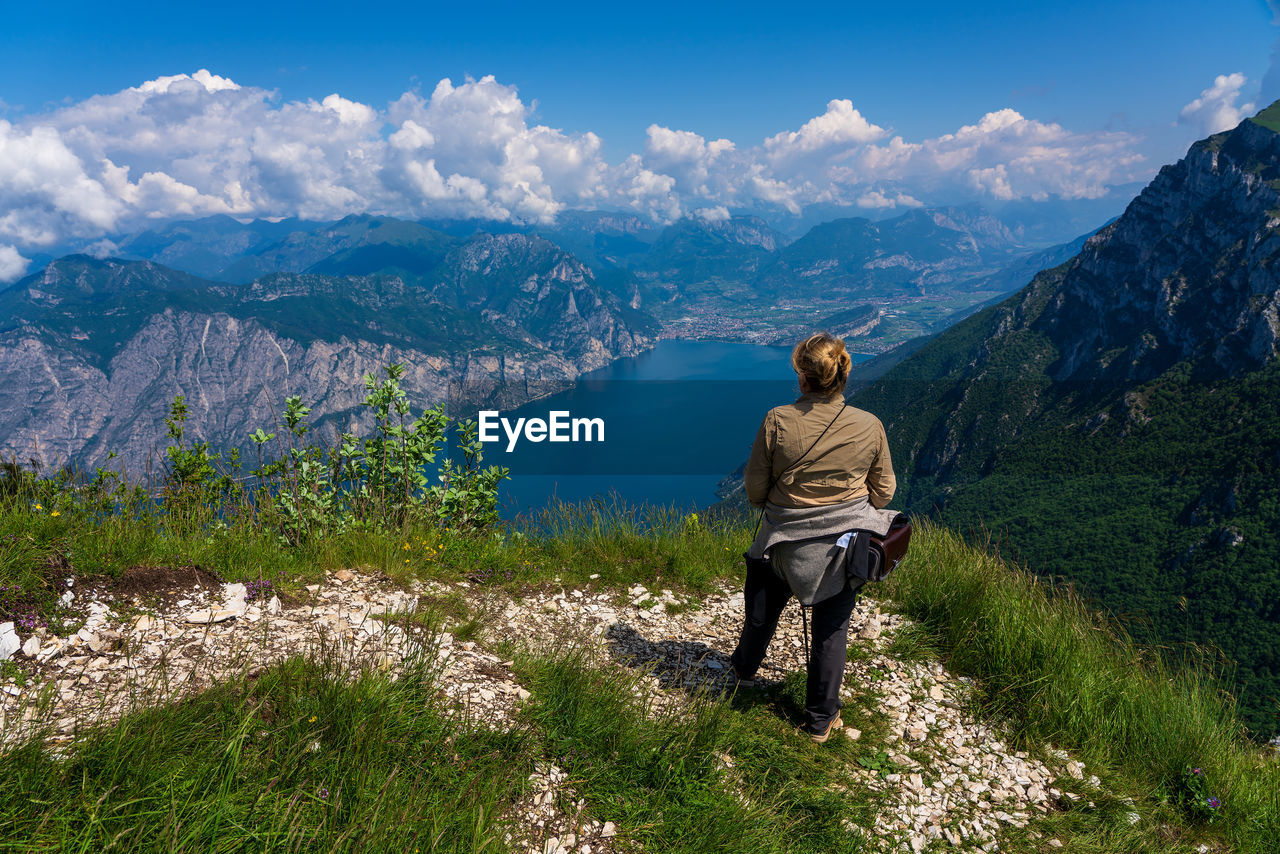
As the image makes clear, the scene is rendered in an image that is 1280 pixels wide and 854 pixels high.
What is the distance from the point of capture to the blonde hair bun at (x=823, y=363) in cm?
349

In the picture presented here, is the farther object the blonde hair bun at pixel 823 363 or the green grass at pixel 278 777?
the blonde hair bun at pixel 823 363

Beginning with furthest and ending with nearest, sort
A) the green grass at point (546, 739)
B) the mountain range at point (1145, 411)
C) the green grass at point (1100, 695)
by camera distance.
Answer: the mountain range at point (1145, 411) → the green grass at point (1100, 695) → the green grass at point (546, 739)

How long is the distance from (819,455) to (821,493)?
244 mm

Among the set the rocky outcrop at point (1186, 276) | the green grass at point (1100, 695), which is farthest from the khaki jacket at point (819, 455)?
→ the rocky outcrop at point (1186, 276)

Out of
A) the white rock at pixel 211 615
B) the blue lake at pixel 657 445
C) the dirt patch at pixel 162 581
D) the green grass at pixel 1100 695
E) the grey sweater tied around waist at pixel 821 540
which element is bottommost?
the blue lake at pixel 657 445

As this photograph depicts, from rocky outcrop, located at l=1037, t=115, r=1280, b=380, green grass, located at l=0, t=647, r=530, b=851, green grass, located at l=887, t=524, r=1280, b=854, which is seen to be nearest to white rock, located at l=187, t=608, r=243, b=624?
green grass, located at l=0, t=647, r=530, b=851

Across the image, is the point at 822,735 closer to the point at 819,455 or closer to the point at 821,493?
the point at 821,493

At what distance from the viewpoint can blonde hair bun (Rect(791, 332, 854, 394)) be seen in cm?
349

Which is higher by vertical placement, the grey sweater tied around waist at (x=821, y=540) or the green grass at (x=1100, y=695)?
the grey sweater tied around waist at (x=821, y=540)

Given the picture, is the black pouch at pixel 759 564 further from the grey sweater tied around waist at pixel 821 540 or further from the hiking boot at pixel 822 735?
the hiking boot at pixel 822 735

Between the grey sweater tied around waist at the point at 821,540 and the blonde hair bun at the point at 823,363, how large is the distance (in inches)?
28.8

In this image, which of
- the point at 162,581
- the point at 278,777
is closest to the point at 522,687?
the point at 278,777

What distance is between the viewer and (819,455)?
3.48 meters

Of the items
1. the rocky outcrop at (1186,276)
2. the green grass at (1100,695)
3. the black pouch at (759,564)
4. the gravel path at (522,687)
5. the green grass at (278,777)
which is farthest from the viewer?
the rocky outcrop at (1186,276)
